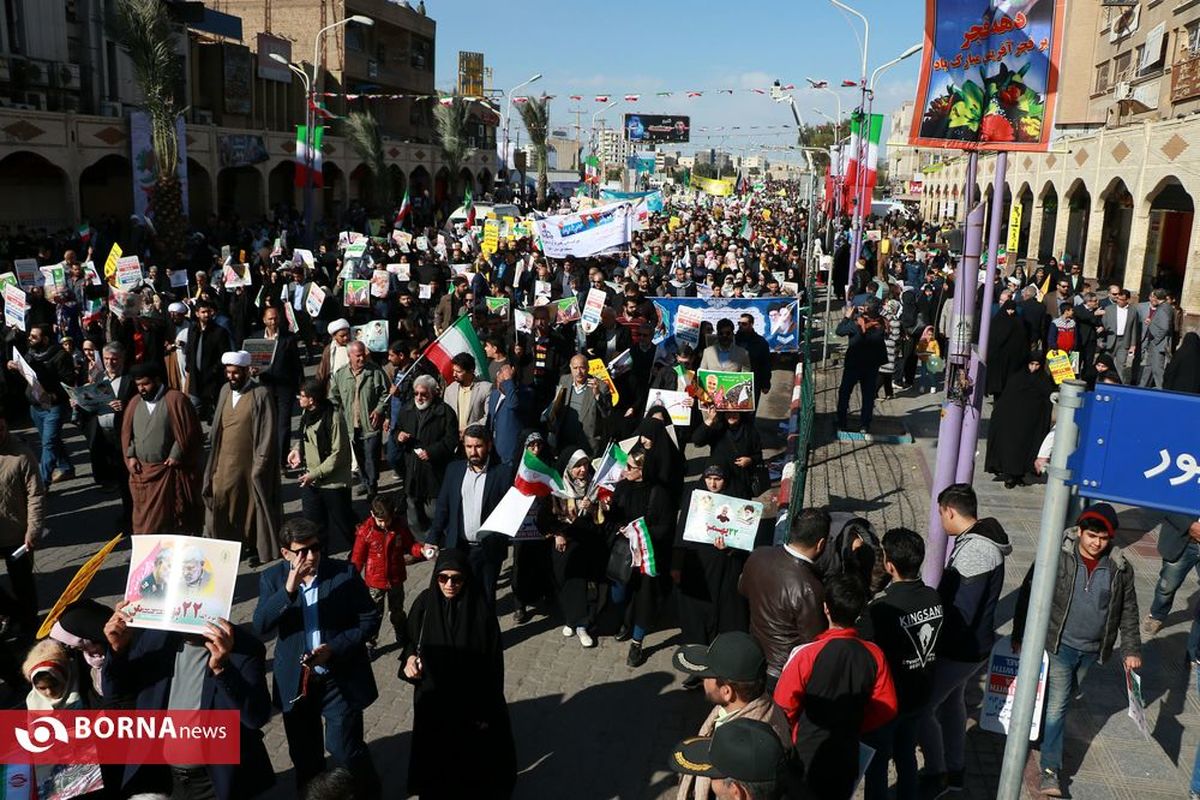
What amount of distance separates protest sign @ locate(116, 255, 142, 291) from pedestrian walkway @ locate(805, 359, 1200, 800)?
975 cm

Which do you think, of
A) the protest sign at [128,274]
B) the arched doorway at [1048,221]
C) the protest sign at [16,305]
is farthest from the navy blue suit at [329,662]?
the arched doorway at [1048,221]

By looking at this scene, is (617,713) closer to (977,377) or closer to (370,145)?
(977,377)

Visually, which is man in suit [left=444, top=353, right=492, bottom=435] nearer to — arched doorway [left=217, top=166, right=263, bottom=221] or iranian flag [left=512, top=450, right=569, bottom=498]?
iranian flag [left=512, top=450, right=569, bottom=498]

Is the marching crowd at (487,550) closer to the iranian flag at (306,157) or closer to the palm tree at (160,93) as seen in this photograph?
the palm tree at (160,93)

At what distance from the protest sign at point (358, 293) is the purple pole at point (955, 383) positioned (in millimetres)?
10746

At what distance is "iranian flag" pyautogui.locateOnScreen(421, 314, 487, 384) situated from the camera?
378 inches

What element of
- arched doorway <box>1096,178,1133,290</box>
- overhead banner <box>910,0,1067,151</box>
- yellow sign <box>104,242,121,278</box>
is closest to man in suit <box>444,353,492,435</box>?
overhead banner <box>910,0,1067,151</box>

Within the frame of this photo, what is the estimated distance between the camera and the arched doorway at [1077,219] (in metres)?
33.4

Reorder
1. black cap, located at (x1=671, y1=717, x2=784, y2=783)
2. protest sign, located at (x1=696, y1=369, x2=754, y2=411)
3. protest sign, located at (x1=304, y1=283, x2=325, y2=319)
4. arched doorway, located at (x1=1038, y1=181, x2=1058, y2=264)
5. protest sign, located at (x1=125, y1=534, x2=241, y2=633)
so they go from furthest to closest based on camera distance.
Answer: arched doorway, located at (x1=1038, y1=181, x2=1058, y2=264) < protest sign, located at (x1=304, y1=283, x2=325, y2=319) < protest sign, located at (x1=696, y1=369, x2=754, y2=411) < protest sign, located at (x1=125, y1=534, x2=241, y2=633) < black cap, located at (x1=671, y1=717, x2=784, y2=783)

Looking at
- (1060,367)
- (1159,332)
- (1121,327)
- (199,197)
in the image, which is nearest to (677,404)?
(1060,367)

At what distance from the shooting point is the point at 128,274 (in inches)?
551

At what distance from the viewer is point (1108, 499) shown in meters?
2.82

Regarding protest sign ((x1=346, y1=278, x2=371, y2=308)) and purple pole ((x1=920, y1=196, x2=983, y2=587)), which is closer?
purple pole ((x1=920, y1=196, x2=983, y2=587))

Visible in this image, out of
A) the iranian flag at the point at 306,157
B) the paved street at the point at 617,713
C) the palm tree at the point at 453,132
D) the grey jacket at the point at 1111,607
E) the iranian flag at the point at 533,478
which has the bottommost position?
the paved street at the point at 617,713
